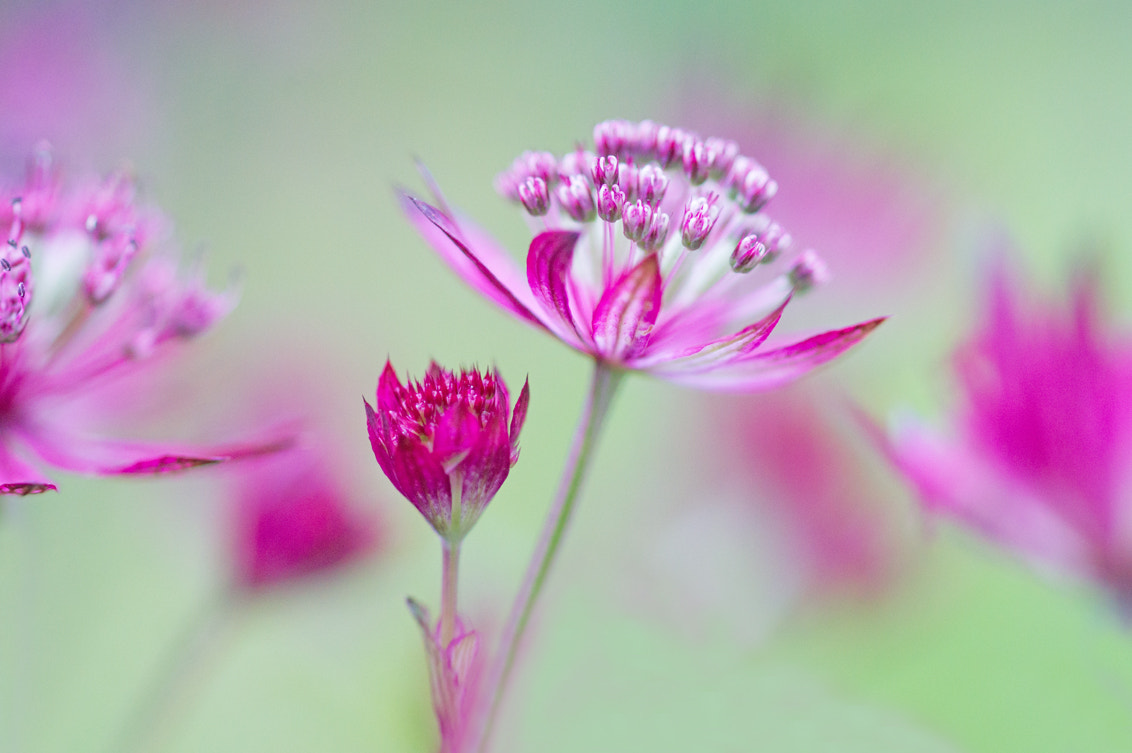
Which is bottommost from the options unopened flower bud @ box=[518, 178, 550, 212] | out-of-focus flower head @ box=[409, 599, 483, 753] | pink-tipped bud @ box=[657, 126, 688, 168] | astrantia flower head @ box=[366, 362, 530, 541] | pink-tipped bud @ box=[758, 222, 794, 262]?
out-of-focus flower head @ box=[409, 599, 483, 753]

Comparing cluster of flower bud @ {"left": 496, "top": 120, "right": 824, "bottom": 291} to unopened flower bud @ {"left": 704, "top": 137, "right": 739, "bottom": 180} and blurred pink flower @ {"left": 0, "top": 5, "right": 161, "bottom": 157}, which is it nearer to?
unopened flower bud @ {"left": 704, "top": 137, "right": 739, "bottom": 180}

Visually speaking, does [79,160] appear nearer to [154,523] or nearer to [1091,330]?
[154,523]

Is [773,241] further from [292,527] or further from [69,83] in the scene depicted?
[69,83]

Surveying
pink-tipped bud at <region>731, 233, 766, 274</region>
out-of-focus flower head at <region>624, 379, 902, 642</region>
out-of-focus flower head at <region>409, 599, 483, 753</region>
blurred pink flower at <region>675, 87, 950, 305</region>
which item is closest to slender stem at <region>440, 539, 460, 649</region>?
out-of-focus flower head at <region>409, 599, 483, 753</region>

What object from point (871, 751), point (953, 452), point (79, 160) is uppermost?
point (79, 160)

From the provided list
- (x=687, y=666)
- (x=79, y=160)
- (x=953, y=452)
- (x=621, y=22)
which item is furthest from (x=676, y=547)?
(x=621, y=22)

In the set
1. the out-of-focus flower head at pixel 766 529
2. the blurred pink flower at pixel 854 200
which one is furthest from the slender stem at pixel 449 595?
the blurred pink flower at pixel 854 200
